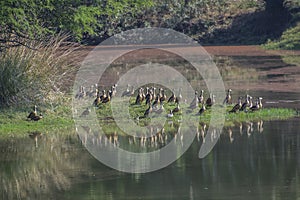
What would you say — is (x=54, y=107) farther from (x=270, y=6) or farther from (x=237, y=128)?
(x=270, y=6)

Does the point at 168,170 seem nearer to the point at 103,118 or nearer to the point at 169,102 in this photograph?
the point at 103,118

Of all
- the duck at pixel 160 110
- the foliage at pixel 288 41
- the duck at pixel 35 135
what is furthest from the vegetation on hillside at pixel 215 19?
the duck at pixel 35 135

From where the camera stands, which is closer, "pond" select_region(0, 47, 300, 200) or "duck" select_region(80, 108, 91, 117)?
"pond" select_region(0, 47, 300, 200)

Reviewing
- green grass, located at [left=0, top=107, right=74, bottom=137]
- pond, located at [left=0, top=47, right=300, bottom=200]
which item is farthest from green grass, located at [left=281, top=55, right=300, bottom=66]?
green grass, located at [left=0, top=107, right=74, bottom=137]

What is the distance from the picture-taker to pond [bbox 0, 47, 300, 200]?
1272cm

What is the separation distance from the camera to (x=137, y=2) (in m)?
21.8

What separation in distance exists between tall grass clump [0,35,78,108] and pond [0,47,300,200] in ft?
7.61

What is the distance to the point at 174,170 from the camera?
1445 centimetres

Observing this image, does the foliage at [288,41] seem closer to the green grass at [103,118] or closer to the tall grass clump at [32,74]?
the green grass at [103,118]

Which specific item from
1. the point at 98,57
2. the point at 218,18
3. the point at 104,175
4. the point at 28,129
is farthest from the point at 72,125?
the point at 218,18

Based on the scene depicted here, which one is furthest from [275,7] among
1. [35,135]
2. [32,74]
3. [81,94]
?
[35,135]

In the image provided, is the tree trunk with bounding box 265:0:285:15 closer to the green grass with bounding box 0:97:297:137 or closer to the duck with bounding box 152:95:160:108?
the duck with bounding box 152:95:160:108

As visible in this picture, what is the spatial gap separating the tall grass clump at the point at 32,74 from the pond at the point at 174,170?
2.32m

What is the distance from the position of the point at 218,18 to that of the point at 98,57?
15.2 meters
